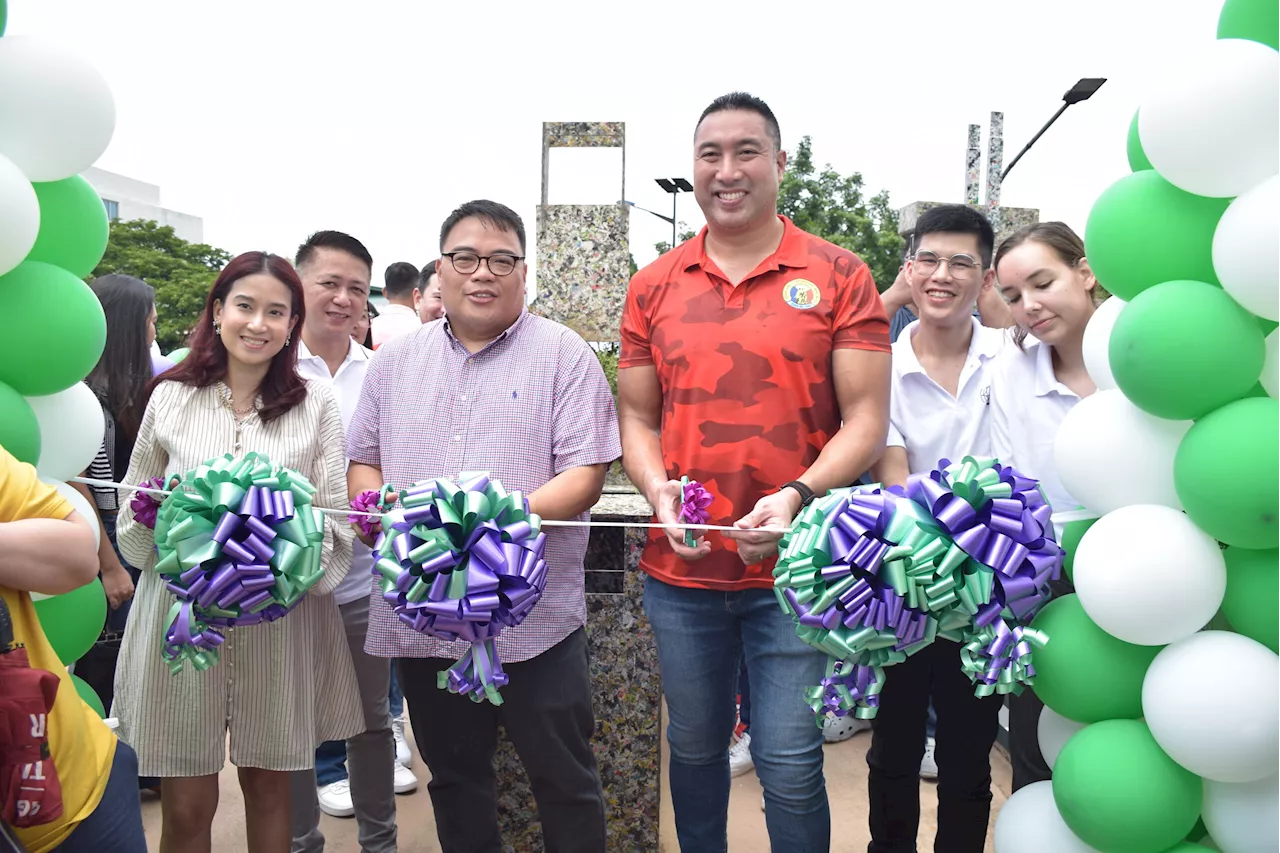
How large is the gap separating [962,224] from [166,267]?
84.5 ft

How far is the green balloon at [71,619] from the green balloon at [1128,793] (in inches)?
75.8

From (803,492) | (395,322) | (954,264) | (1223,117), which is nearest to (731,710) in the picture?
(803,492)

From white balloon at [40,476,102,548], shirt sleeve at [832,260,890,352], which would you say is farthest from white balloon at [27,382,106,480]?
shirt sleeve at [832,260,890,352]

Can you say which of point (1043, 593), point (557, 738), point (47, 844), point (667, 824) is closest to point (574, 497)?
point (557, 738)

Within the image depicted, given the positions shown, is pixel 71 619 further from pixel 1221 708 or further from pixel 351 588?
pixel 1221 708

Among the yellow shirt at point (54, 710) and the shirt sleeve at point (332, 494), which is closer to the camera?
the yellow shirt at point (54, 710)

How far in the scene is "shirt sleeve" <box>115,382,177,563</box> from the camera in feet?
6.96

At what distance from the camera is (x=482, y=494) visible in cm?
178

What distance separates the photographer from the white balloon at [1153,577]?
150 centimetres

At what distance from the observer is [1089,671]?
1.63 m

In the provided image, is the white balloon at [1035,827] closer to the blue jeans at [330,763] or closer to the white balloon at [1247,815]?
the white balloon at [1247,815]

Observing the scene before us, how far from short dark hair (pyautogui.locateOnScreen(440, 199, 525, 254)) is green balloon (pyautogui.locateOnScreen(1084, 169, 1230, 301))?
50.1 inches

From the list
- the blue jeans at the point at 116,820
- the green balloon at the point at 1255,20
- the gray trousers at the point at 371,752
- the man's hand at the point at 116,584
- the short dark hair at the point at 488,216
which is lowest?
the gray trousers at the point at 371,752

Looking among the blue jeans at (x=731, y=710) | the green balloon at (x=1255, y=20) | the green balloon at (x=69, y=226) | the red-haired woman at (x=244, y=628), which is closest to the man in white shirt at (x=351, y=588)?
the red-haired woman at (x=244, y=628)
